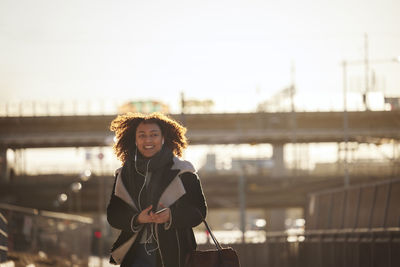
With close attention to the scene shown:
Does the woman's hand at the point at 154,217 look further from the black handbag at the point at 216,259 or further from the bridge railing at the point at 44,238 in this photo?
the bridge railing at the point at 44,238

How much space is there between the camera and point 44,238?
2459 centimetres

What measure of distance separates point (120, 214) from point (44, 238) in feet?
58.4

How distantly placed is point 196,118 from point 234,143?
12.2 feet

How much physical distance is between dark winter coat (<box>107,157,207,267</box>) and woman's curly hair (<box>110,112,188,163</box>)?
0.37 meters

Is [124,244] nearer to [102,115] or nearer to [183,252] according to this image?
[183,252]

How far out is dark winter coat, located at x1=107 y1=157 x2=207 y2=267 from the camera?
7008 mm

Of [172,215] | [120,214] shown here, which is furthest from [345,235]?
[172,215]

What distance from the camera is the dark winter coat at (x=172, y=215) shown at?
7008 millimetres

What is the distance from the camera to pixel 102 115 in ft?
274

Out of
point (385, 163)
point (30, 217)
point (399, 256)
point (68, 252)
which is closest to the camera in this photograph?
point (399, 256)

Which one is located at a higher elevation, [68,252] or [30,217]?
[30,217]

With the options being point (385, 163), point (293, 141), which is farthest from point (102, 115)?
point (385, 163)

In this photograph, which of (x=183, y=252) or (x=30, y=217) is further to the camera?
(x=30, y=217)

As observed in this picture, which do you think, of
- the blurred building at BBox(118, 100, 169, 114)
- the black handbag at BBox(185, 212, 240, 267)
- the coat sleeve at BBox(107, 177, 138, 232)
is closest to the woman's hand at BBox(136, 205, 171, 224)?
the coat sleeve at BBox(107, 177, 138, 232)
